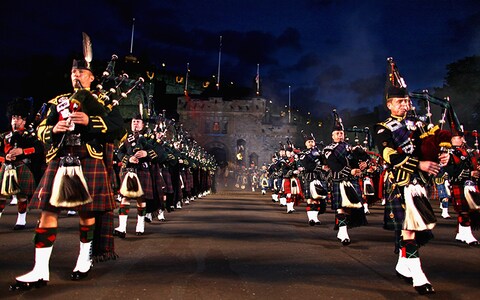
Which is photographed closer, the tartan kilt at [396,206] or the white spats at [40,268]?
the white spats at [40,268]

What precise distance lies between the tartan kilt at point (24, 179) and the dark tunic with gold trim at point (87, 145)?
5134 mm

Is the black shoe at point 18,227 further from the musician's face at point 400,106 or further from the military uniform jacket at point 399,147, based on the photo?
the musician's face at point 400,106

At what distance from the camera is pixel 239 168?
60.8 m

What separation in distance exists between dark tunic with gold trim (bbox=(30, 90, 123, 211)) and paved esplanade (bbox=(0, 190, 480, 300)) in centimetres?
90

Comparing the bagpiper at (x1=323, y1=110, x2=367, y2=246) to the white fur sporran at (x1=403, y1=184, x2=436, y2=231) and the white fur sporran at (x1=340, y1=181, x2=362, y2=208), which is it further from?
the white fur sporran at (x1=403, y1=184, x2=436, y2=231)

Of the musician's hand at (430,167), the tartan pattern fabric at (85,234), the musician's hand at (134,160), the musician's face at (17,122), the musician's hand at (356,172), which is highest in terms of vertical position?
the musician's face at (17,122)

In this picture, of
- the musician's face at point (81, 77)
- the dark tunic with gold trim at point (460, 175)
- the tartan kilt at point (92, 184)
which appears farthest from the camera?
the dark tunic with gold trim at point (460, 175)

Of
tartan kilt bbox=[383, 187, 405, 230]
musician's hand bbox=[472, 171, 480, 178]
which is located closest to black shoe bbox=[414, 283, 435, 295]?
tartan kilt bbox=[383, 187, 405, 230]

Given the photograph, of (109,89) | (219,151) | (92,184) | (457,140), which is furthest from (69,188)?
(219,151)

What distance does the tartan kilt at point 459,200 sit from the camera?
28.2 feet

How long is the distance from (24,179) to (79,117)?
230 inches

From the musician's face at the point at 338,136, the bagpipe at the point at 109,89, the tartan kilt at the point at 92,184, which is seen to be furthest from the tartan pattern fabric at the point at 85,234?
the musician's face at the point at 338,136

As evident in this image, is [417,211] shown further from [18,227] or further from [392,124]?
[18,227]

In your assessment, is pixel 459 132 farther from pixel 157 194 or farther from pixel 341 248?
pixel 157 194
